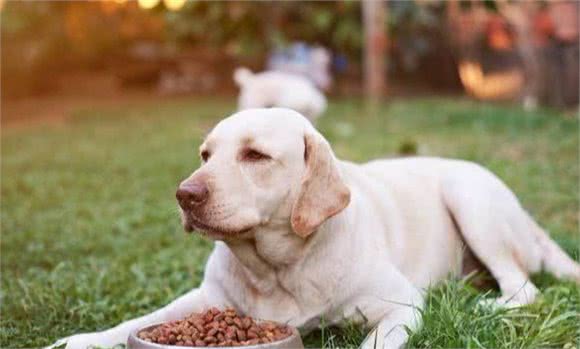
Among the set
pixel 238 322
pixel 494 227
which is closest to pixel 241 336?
pixel 238 322

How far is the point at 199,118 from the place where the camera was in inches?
522

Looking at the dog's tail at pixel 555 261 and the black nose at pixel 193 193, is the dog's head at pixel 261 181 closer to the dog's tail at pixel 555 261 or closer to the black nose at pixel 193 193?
the black nose at pixel 193 193

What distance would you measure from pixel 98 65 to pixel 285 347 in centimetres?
1642

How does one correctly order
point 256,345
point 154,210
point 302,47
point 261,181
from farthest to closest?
1. point 302,47
2. point 154,210
3. point 261,181
4. point 256,345

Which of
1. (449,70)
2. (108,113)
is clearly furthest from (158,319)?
(449,70)

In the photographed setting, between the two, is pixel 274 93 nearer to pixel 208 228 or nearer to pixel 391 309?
pixel 391 309

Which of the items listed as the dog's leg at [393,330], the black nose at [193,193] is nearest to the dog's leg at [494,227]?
the dog's leg at [393,330]

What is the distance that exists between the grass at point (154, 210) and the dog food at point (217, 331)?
213 millimetres

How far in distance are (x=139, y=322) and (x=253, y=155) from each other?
0.74 m

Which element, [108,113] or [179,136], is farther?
[108,113]

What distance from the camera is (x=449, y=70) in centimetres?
1816

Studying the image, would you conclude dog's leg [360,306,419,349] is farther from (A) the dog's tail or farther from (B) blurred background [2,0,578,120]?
(B) blurred background [2,0,578,120]

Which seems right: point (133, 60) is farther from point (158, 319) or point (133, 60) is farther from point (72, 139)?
point (158, 319)

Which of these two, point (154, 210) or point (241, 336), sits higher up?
point (241, 336)
